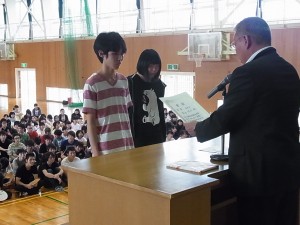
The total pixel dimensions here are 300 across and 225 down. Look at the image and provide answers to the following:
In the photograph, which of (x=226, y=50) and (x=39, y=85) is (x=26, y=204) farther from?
(x=39, y=85)

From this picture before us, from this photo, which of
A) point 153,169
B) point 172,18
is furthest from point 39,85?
point 153,169

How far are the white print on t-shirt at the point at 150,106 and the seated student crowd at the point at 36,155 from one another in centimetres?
242

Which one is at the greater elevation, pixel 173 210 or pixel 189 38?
pixel 189 38

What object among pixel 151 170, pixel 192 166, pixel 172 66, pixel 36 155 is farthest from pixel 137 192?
pixel 172 66

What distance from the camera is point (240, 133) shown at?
5.63 ft

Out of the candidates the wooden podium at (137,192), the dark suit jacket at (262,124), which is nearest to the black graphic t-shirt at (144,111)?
the wooden podium at (137,192)

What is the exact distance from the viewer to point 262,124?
1.68 metres

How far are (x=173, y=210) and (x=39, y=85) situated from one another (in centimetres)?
1680

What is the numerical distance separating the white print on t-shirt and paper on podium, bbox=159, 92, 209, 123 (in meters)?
0.80

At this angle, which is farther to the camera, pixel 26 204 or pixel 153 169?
pixel 26 204

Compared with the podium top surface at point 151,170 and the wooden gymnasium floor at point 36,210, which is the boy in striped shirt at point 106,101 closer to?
the podium top surface at point 151,170

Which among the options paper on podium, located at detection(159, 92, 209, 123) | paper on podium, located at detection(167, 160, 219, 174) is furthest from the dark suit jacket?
paper on podium, located at detection(159, 92, 209, 123)

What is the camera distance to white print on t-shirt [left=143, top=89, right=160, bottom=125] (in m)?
2.88

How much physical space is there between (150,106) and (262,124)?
4.26 ft
